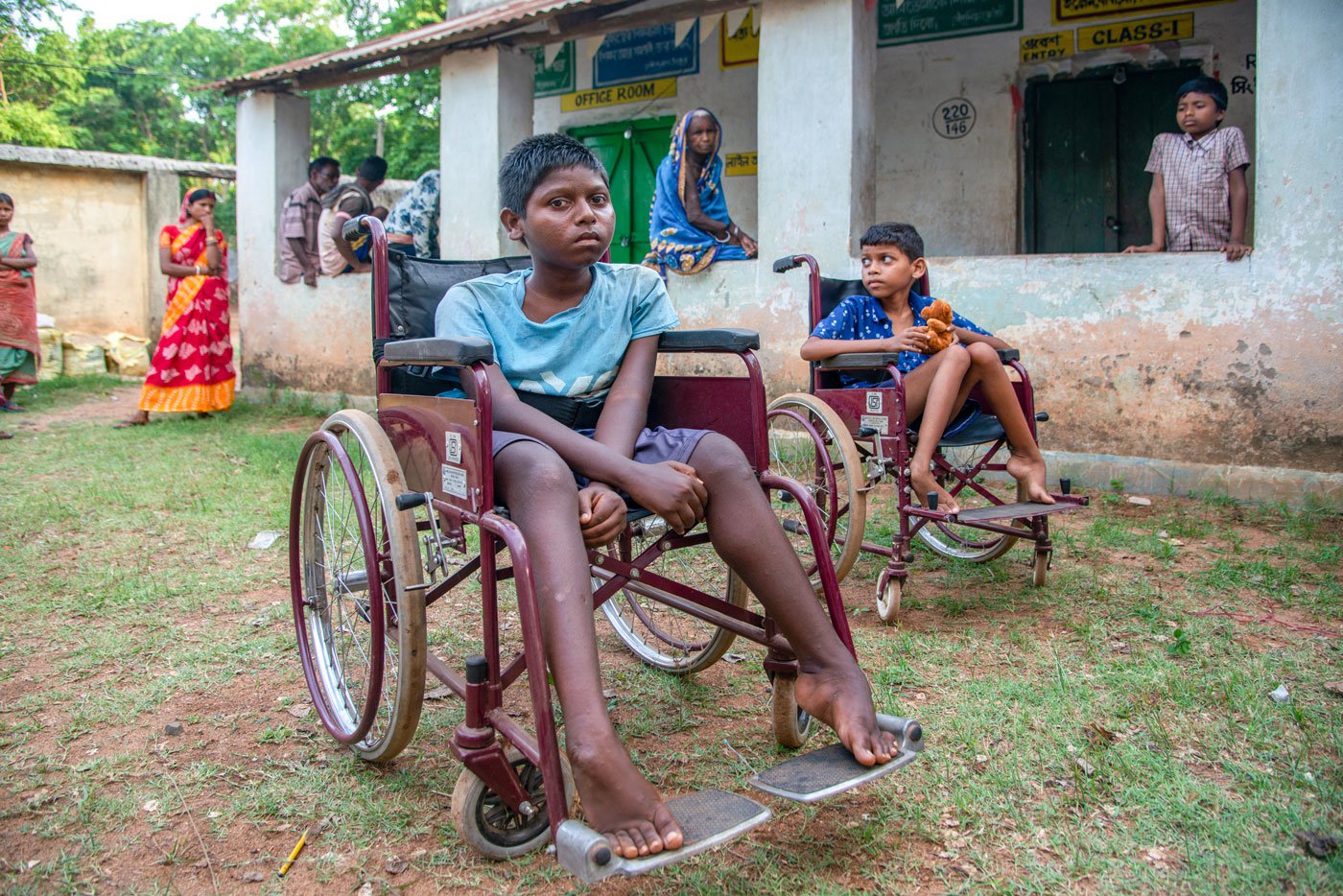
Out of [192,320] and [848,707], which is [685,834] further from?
[192,320]

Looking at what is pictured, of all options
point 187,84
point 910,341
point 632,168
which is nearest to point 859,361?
point 910,341

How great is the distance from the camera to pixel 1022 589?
3.71m

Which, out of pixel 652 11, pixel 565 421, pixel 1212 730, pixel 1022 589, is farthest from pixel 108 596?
pixel 652 11

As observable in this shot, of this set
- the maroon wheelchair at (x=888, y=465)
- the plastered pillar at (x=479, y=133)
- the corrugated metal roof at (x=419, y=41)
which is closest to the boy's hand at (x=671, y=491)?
the maroon wheelchair at (x=888, y=465)

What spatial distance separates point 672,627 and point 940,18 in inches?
252

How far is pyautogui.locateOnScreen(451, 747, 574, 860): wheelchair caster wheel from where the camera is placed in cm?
195

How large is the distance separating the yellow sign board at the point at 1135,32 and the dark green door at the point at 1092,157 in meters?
0.24

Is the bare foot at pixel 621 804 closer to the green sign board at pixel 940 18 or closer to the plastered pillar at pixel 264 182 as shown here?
the green sign board at pixel 940 18

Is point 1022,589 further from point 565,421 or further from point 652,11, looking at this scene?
point 652,11

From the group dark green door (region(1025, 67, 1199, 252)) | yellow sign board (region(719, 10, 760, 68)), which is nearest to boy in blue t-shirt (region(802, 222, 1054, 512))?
dark green door (region(1025, 67, 1199, 252))

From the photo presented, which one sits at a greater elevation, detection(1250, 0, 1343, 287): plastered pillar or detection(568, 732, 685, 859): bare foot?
detection(1250, 0, 1343, 287): plastered pillar

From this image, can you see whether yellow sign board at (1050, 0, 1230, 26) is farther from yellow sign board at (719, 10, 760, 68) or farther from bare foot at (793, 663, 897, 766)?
bare foot at (793, 663, 897, 766)

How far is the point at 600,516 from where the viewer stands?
205 centimetres

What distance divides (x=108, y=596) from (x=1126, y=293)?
Result: 4.78 m
